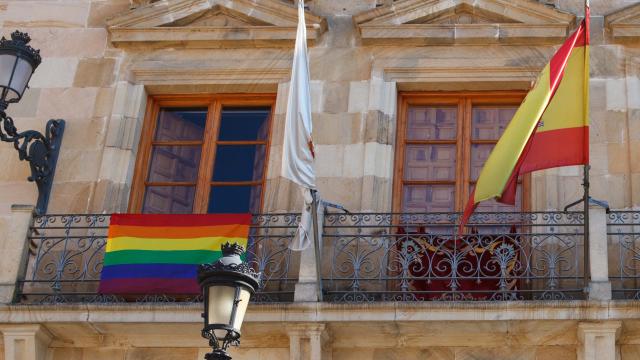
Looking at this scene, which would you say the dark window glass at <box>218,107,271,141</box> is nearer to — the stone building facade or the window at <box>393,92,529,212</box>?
the stone building facade

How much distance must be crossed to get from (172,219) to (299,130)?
56.7 inches

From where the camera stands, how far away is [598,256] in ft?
39.1

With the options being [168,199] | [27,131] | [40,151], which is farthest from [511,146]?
[27,131]

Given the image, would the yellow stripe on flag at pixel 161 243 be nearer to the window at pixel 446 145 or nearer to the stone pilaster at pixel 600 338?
the window at pixel 446 145

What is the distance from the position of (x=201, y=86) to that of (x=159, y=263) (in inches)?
88.6

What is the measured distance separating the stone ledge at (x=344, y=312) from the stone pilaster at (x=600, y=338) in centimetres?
6

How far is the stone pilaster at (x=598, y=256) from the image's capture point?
11766mm

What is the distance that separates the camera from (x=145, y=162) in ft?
46.4

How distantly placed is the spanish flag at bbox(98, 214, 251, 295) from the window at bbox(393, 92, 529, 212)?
68.2 inches

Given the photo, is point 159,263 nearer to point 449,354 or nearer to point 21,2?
point 449,354

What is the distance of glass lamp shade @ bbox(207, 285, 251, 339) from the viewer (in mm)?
9781

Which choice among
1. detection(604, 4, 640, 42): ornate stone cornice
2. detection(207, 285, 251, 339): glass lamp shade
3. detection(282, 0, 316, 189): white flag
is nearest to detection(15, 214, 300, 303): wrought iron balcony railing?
detection(282, 0, 316, 189): white flag

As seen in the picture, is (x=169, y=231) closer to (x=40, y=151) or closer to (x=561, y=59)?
(x=40, y=151)

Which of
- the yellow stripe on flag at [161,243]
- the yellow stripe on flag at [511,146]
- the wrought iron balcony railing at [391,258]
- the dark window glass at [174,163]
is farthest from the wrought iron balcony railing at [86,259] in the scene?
the yellow stripe on flag at [511,146]
